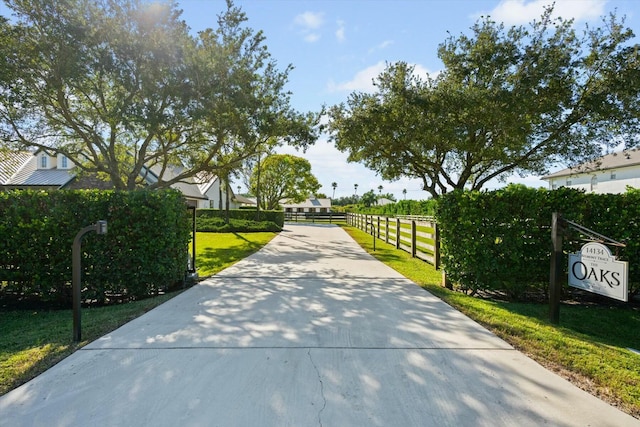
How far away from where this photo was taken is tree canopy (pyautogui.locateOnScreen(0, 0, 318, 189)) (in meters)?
8.91

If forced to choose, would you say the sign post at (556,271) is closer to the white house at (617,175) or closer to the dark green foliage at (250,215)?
the dark green foliage at (250,215)

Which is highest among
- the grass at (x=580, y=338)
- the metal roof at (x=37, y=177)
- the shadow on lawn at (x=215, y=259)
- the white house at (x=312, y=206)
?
the metal roof at (x=37, y=177)

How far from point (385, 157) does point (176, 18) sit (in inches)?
408

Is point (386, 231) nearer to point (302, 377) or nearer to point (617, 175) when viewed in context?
point (302, 377)

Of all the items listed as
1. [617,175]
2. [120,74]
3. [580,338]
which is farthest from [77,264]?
[617,175]

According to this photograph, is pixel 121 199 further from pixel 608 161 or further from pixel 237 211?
pixel 608 161

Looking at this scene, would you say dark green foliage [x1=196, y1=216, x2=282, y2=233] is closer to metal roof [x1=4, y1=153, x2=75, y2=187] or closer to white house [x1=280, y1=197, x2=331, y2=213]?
metal roof [x1=4, y1=153, x2=75, y2=187]

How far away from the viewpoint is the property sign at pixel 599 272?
353 centimetres

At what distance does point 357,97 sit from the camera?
1537 centimetres

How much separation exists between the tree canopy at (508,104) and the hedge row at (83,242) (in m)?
10.8

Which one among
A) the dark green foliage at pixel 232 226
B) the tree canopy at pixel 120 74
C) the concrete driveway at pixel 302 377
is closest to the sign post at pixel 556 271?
the concrete driveway at pixel 302 377

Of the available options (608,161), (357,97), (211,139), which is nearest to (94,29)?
(211,139)

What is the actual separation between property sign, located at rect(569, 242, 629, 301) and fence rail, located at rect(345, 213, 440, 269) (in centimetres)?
324

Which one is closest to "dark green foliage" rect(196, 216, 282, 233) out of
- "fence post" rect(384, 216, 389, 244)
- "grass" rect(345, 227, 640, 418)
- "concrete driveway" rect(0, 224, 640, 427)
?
"fence post" rect(384, 216, 389, 244)
